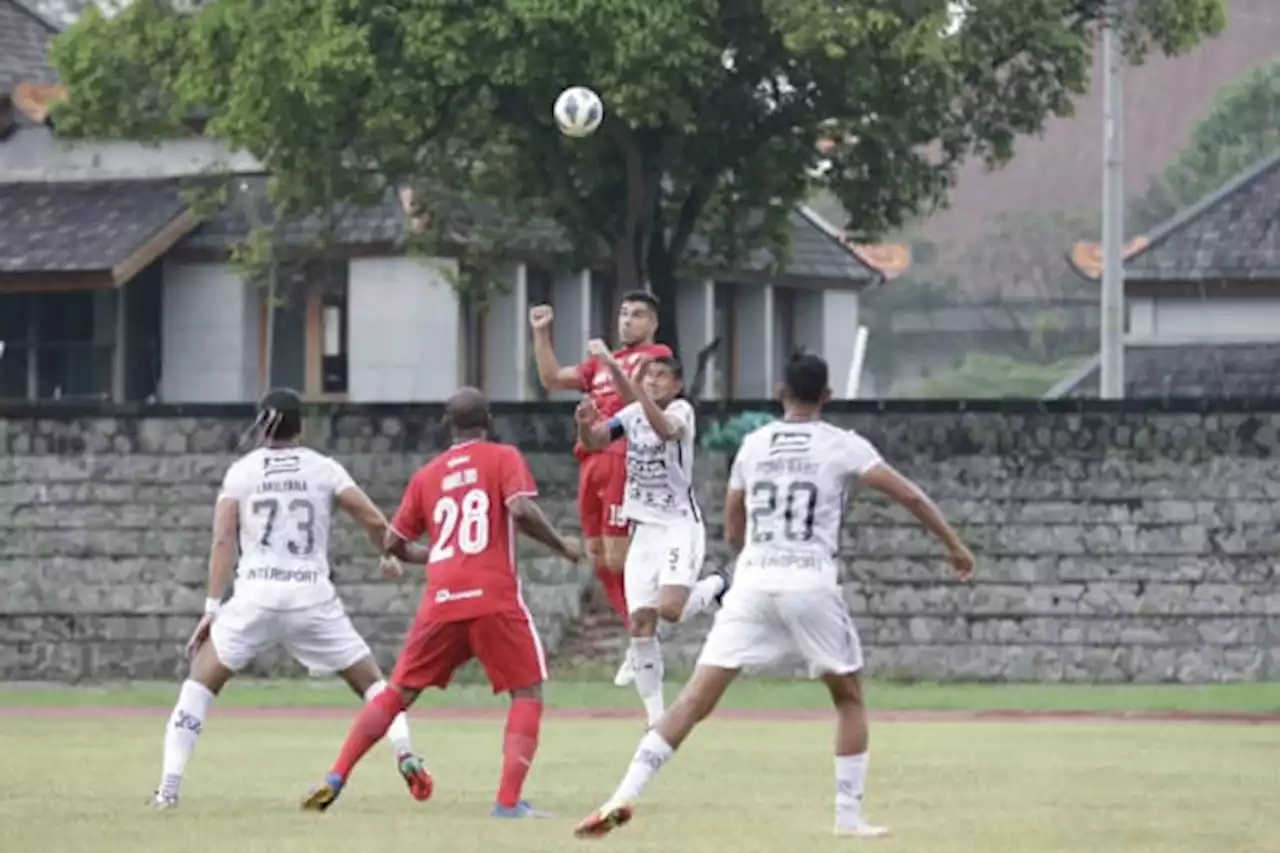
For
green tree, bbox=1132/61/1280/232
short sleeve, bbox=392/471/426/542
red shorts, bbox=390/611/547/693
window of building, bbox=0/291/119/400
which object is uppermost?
green tree, bbox=1132/61/1280/232

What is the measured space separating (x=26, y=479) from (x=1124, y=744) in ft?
51.9

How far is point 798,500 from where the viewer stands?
13422mm

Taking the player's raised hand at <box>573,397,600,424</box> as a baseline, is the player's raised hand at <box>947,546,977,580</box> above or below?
below

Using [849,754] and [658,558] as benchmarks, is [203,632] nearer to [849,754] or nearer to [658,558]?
[849,754]

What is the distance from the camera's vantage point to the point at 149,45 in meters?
35.6

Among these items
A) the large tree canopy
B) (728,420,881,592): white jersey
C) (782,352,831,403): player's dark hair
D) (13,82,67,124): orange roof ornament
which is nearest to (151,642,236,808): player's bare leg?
(728,420,881,592): white jersey

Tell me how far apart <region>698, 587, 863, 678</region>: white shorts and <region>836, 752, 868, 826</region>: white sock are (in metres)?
0.40

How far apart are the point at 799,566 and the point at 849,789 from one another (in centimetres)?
100

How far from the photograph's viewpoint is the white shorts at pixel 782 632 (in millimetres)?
13312

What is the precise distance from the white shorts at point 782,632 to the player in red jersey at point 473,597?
1351 mm

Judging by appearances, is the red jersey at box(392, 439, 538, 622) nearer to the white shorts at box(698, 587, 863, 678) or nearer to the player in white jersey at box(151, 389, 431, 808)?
the player in white jersey at box(151, 389, 431, 808)

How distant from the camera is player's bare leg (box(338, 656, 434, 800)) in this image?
1479cm

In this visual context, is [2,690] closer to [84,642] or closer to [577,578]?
[84,642]

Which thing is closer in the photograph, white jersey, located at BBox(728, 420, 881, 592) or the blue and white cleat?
white jersey, located at BBox(728, 420, 881, 592)
